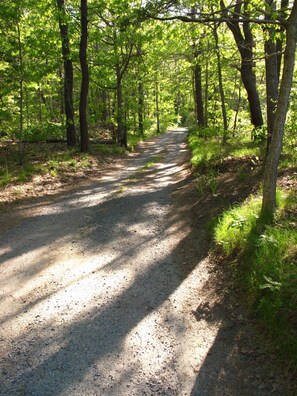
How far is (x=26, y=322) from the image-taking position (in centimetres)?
409

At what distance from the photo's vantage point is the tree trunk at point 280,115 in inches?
192

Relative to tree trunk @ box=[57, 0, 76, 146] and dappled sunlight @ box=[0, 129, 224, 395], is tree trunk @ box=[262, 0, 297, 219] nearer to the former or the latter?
dappled sunlight @ box=[0, 129, 224, 395]

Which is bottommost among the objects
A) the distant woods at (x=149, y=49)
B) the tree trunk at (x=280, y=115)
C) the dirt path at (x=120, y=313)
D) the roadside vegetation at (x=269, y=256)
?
the dirt path at (x=120, y=313)

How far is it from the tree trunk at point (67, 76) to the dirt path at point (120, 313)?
9348mm

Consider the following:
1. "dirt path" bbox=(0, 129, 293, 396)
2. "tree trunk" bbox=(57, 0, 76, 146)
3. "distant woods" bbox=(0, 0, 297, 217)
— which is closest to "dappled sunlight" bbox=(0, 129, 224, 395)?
"dirt path" bbox=(0, 129, 293, 396)

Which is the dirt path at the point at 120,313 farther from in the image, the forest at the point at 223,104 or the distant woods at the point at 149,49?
the distant woods at the point at 149,49

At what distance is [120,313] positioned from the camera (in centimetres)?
435

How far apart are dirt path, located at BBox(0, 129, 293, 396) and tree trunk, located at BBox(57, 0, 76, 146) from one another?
9.35 metres

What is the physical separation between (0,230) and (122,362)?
4787mm

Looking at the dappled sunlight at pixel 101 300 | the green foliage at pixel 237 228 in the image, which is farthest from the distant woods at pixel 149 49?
the dappled sunlight at pixel 101 300

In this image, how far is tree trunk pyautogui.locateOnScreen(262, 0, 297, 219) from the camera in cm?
487

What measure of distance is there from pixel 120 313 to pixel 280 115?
12.4 feet

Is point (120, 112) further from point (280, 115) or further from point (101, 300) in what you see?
point (101, 300)

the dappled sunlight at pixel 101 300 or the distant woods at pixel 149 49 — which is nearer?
the dappled sunlight at pixel 101 300
